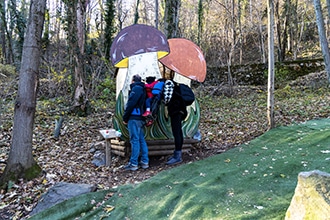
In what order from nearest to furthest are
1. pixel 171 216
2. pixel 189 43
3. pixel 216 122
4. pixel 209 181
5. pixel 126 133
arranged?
1. pixel 171 216
2. pixel 209 181
3. pixel 126 133
4. pixel 189 43
5. pixel 216 122

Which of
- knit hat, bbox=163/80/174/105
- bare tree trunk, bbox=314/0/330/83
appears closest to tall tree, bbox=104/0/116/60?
bare tree trunk, bbox=314/0/330/83

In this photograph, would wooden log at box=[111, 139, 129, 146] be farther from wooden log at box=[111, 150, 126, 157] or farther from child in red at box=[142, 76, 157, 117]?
child in red at box=[142, 76, 157, 117]

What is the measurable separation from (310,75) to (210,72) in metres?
5.43

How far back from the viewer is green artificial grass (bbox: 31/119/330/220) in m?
3.23

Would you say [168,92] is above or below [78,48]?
below

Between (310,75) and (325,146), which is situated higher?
(310,75)

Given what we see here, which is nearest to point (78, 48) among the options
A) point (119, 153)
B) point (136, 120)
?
point (119, 153)

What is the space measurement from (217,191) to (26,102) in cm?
344

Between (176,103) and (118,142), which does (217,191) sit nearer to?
(176,103)

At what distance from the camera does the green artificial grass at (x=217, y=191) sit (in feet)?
10.6

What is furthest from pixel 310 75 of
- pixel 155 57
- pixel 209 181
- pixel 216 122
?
pixel 209 181

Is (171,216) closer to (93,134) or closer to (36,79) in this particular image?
(36,79)

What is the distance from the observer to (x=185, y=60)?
651 cm

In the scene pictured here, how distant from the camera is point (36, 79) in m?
4.91
